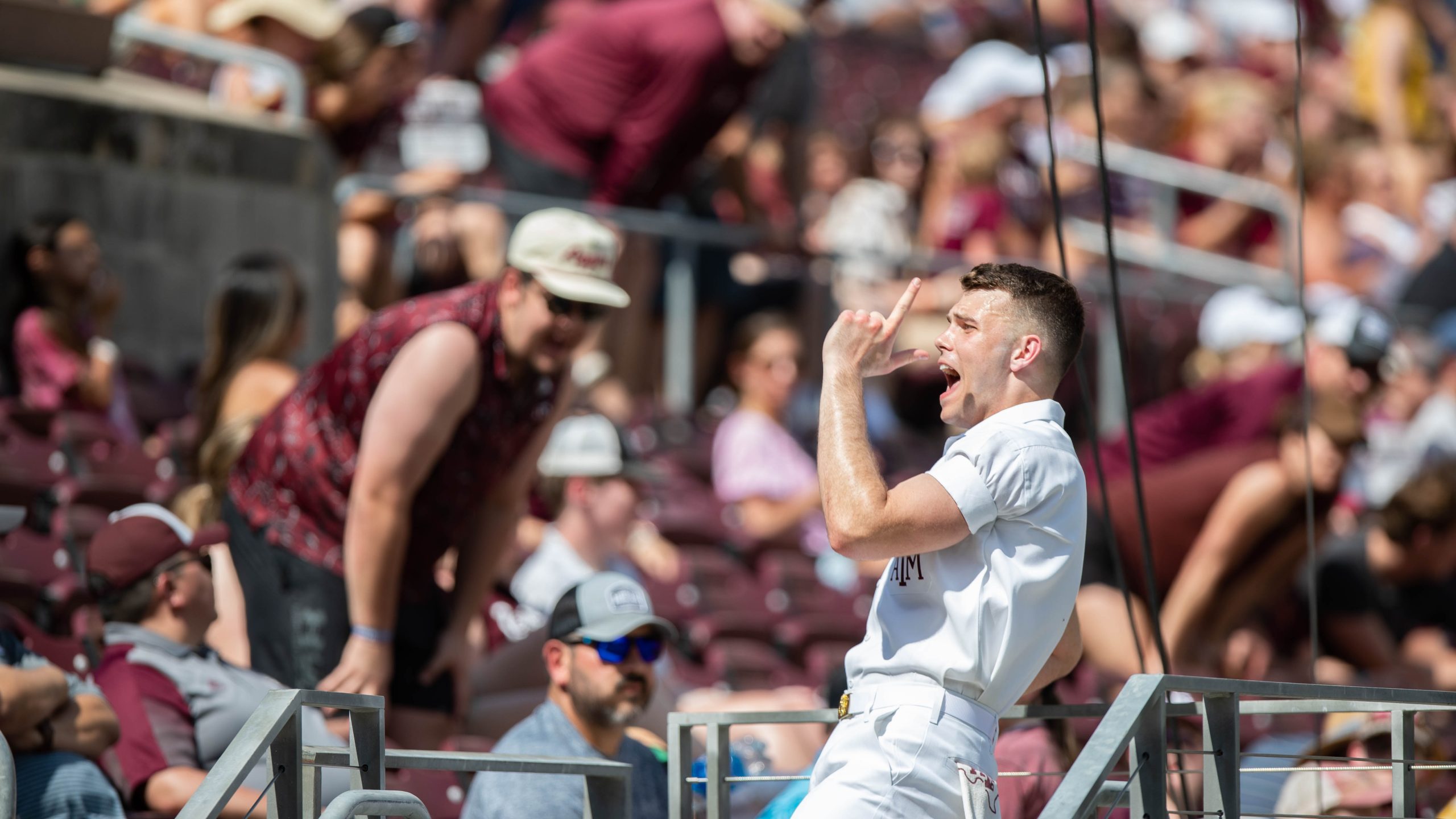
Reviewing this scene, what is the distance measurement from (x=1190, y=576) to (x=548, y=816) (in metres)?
3.07

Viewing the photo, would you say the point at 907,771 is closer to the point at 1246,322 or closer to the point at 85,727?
the point at 85,727

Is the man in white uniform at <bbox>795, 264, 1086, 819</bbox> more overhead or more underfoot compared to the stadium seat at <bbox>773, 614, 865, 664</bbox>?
more overhead

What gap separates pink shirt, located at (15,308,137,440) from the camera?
6.52 meters

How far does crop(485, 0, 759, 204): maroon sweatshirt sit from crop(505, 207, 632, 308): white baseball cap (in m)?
3.71

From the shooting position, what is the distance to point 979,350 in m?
3.02

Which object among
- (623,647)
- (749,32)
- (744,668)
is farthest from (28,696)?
(749,32)

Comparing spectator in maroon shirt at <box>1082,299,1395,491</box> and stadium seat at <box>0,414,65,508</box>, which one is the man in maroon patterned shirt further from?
spectator in maroon shirt at <box>1082,299,1395,491</box>

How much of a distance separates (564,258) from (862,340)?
5.49 ft

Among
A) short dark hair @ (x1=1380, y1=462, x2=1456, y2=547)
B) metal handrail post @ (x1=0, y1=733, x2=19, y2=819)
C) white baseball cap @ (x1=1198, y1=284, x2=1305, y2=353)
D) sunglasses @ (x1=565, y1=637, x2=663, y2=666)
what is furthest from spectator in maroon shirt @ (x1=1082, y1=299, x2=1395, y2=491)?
metal handrail post @ (x1=0, y1=733, x2=19, y2=819)

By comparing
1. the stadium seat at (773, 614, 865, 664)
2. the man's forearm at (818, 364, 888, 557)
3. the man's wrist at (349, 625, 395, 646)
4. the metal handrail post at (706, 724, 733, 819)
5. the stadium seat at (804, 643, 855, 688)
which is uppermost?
the man's forearm at (818, 364, 888, 557)

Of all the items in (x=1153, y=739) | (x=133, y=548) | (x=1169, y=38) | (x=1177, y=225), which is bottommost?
(x=1153, y=739)

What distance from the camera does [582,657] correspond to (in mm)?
4426

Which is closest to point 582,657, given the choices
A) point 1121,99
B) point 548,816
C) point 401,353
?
point 548,816

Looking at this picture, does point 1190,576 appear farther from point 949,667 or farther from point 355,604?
point 949,667
